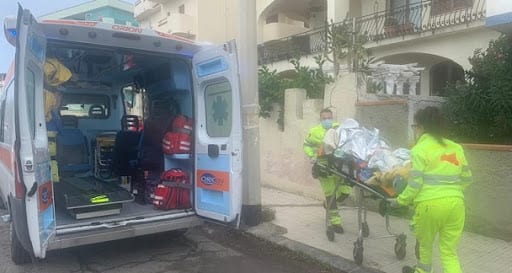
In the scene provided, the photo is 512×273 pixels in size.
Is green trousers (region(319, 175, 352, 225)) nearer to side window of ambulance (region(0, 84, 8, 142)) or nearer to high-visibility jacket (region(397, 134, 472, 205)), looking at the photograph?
high-visibility jacket (region(397, 134, 472, 205))

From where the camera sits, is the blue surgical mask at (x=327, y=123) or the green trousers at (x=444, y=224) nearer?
the green trousers at (x=444, y=224)

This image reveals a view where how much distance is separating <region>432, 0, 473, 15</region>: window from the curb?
818 cm

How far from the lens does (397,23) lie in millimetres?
13180

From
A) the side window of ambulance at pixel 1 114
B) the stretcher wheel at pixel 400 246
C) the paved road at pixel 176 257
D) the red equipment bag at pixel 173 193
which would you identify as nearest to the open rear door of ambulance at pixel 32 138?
the paved road at pixel 176 257

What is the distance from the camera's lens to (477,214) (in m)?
5.85

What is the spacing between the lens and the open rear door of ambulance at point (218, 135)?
534cm

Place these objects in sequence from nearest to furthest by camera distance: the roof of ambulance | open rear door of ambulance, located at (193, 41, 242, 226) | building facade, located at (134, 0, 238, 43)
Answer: the roof of ambulance < open rear door of ambulance, located at (193, 41, 242, 226) < building facade, located at (134, 0, 238, 43)

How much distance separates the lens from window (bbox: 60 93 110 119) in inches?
350

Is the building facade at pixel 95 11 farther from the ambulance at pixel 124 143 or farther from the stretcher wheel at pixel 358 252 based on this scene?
the stretcher wheel at pixel 358 252

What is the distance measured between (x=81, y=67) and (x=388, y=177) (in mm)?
6201

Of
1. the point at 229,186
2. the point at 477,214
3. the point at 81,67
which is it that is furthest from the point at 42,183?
the point at 477,214

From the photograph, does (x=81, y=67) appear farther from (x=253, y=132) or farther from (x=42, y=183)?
(x=42, y=183)

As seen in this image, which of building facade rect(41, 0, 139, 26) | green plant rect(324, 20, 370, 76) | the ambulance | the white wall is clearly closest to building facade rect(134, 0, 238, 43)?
building facade rect(41, 0, 139, 26)

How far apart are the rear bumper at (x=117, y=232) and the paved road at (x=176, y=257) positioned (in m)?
0.47
